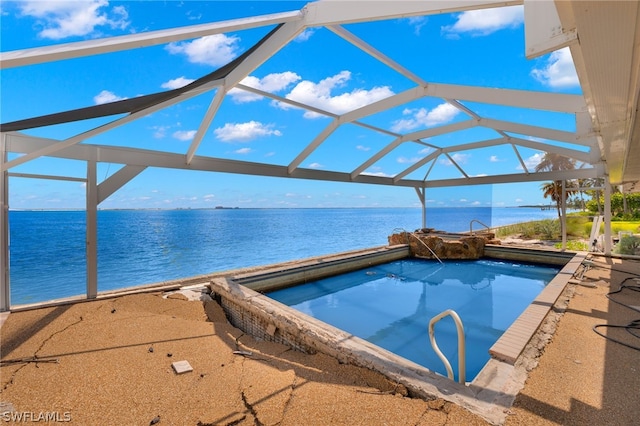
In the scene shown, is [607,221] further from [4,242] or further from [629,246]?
[4,242]

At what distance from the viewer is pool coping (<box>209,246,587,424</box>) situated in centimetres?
215

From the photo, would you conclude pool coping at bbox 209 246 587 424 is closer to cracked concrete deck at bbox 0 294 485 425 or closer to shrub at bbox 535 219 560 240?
cracked concrete deck at bbox 0 294 485 425

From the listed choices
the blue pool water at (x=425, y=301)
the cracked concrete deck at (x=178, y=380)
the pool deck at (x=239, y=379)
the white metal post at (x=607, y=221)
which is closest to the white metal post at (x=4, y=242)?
the pool deck at (x=239, y=379)

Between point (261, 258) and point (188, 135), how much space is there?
43.1 feet

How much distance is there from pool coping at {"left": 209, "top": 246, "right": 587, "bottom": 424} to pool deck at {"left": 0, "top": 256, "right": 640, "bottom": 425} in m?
0.07

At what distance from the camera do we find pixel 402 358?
107 inches

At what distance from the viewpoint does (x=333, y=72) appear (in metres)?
6.30

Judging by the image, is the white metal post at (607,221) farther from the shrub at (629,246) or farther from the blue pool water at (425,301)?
the blue pool water at (425,301)

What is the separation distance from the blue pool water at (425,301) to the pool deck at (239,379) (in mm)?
1382

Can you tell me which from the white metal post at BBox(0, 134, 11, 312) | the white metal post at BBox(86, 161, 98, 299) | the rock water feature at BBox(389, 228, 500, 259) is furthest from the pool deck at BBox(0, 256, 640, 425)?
the rock water feature at BBox(389, 228, 500, 259)

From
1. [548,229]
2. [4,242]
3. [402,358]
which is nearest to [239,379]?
[402,358]

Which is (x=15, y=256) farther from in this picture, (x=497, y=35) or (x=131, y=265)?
(x=497, y=35)

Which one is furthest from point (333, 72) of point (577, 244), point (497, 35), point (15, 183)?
point (577, 244)

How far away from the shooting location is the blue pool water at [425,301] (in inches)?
174
